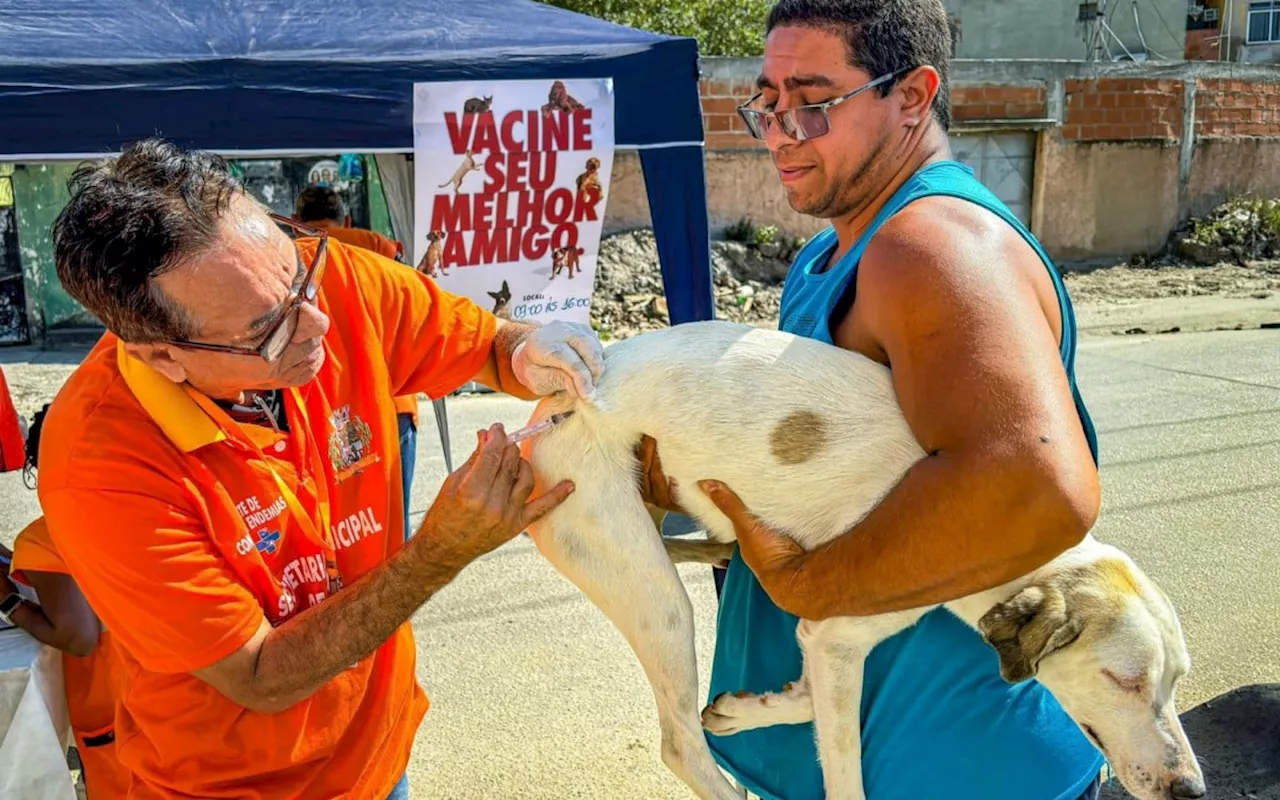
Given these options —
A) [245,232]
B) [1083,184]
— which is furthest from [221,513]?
[1083,184]

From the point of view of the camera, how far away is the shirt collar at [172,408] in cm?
171

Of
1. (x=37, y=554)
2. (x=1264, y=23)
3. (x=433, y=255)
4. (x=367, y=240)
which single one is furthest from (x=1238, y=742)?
(x=1264, y=23)

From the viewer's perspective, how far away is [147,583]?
1.64 meters

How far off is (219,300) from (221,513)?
35cm

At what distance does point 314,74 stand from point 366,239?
0.82 m

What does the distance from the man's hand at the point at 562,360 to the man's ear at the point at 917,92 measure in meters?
0.65

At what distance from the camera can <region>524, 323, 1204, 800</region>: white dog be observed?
1685mm

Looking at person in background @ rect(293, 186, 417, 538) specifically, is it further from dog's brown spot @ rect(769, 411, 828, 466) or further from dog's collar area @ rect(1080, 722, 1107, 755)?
dog's collar area @ rect(1080, 722, 1107, 755)

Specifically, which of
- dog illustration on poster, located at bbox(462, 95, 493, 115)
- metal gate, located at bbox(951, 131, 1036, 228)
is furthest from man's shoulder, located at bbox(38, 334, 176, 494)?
metal gate, located at bbox(951, 131, 1036, 228)

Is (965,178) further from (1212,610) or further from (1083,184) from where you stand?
(1083,184)

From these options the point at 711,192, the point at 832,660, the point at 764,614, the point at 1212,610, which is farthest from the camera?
the point at 711,192

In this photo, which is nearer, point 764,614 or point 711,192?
point 764,614

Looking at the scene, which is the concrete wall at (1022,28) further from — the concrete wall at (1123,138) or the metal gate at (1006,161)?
the metal gate at (1006,161)

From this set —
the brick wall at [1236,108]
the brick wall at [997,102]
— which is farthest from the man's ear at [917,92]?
the brick wall at [1236,108]
